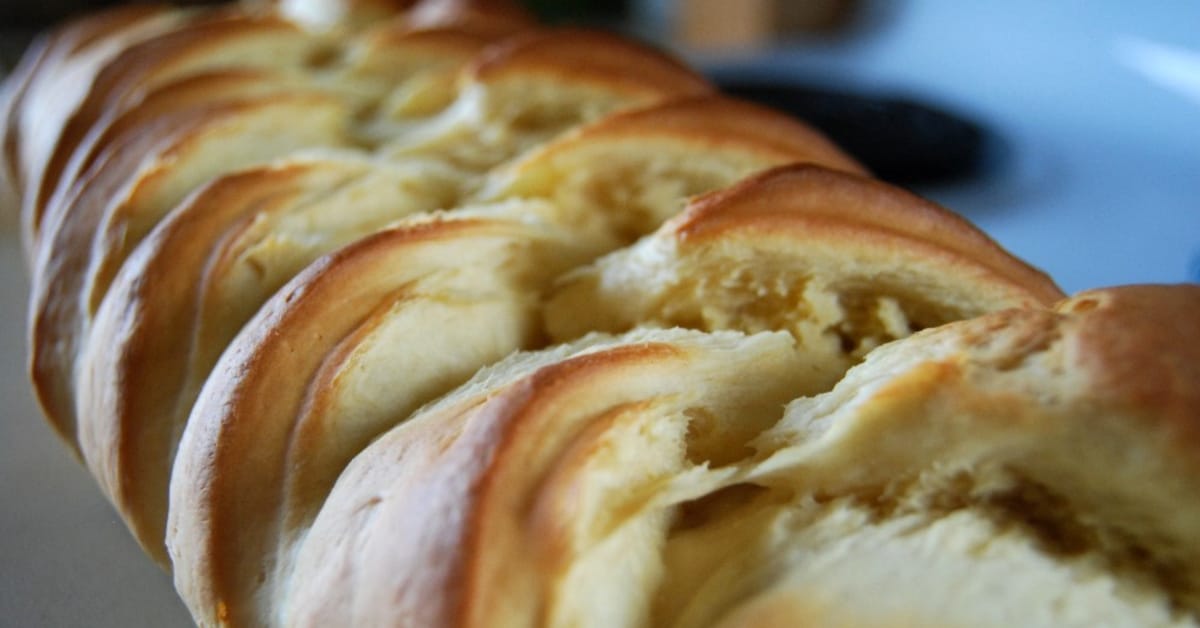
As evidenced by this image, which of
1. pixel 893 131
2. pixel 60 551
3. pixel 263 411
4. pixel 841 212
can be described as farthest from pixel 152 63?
pixel 893 131

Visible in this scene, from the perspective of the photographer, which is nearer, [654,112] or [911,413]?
[911,413]

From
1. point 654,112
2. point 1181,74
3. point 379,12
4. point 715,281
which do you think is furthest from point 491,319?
point 1181,74

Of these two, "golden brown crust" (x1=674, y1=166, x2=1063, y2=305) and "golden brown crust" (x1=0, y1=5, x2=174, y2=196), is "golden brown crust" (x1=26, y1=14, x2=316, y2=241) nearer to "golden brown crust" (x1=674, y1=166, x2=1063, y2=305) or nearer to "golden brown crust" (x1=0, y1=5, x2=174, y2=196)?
"golden brown crust" (x1=0, y1=5, x2=174, y2=196)

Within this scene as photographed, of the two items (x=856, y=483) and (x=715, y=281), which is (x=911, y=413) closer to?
(x=856, y=483)

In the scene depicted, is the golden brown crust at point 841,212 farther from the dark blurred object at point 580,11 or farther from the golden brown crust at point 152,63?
the dark blurred object at point 580,11

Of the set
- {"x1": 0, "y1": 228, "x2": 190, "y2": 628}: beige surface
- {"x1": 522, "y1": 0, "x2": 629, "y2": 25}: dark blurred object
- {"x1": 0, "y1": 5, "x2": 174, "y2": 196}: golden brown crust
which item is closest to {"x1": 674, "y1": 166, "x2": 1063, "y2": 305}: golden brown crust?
{"x1": 0, "y1": 228, "x2": 190, "y2": 628}: beige surface

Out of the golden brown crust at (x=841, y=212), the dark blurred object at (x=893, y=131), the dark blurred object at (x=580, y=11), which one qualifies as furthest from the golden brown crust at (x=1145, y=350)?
the dark blurred object at (x=580, y=11)
